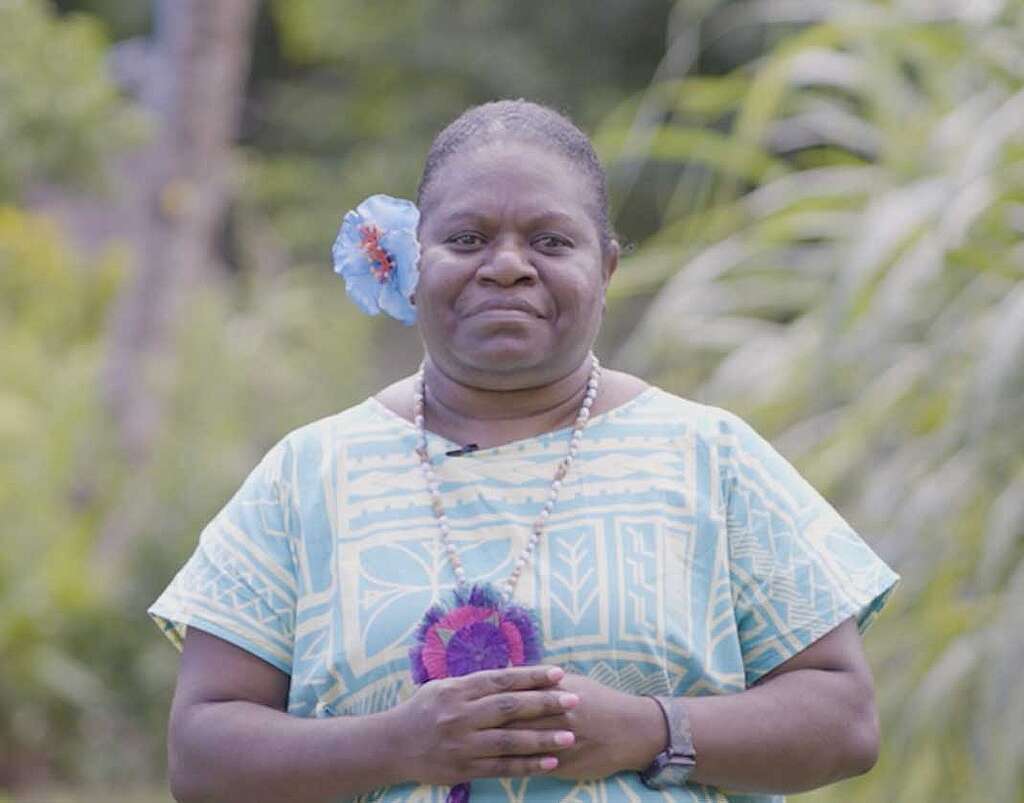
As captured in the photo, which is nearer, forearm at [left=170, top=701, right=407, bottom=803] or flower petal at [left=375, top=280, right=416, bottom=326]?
forearm at [left=170, top=701, right=407, bottom=803]

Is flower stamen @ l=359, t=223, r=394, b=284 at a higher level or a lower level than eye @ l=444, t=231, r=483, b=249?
higher

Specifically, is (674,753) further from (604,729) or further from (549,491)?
(549,491)

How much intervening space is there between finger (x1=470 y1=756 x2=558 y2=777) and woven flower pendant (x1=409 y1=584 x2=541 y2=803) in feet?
0.26

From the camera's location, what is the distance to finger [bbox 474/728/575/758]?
202 cm

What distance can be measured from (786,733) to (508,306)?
583 millimetres

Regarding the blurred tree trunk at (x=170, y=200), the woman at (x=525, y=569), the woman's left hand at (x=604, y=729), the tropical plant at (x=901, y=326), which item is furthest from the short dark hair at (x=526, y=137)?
the blurred tree trunk at (x=170, y=200)

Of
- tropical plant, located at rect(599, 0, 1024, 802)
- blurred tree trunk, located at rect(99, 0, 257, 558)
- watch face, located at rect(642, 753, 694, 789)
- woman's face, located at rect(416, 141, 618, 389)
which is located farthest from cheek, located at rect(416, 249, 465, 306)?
blurred tree trunk, located at rect(99, 0, 257, 558)

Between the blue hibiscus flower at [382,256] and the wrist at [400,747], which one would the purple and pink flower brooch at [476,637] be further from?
the blue hibiscus flower at [382,256]

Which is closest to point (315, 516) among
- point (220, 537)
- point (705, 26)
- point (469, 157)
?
point (220, 537)

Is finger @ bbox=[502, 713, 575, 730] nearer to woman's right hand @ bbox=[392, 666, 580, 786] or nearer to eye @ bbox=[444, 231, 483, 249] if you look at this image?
woman's right hand @ bbox=[392, 666, 580, 786]

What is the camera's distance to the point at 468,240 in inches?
87.9

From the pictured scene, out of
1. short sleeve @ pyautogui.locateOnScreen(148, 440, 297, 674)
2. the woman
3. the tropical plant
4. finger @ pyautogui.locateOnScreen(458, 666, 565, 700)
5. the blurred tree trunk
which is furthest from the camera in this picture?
the blurred tree trunk

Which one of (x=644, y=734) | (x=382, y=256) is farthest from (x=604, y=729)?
(x=382, y=256)

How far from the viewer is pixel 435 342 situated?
2.26m
